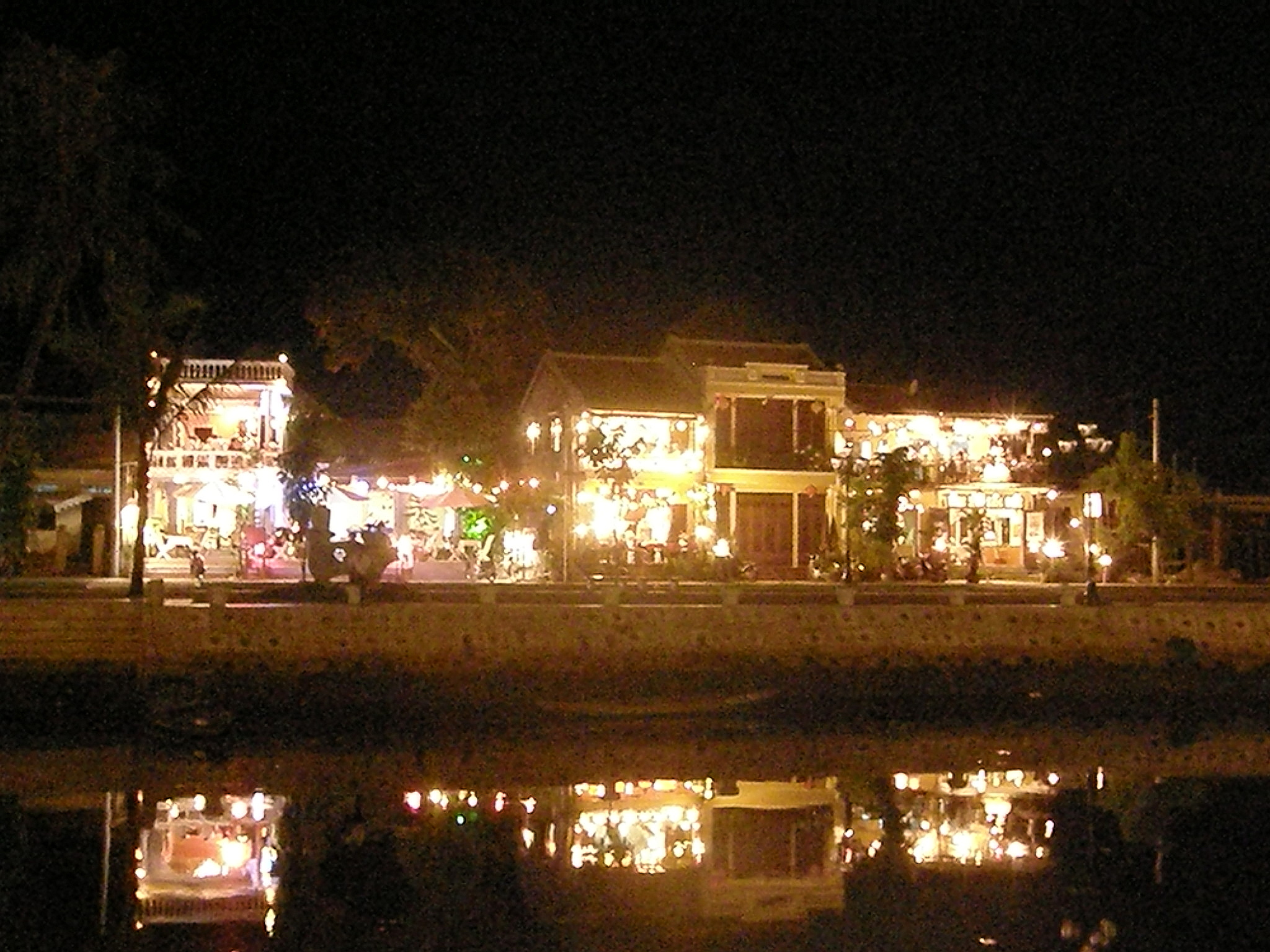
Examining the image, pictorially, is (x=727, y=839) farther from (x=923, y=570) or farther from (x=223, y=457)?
(x=223, y=457)

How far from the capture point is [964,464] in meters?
46.8

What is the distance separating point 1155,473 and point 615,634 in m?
23.6

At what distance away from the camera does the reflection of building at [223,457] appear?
42.5 m

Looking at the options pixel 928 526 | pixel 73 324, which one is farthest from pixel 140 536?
pixel 928 526

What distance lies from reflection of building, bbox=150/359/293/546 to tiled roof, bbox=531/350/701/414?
321 inches

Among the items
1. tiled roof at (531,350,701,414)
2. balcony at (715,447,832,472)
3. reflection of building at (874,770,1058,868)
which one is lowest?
reflection of building at (874,770,1058,868)

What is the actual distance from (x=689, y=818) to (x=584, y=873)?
321 cm

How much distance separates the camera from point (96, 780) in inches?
783

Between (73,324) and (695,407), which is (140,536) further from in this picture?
(695,407)

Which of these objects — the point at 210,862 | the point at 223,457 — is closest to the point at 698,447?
the point at 223,457

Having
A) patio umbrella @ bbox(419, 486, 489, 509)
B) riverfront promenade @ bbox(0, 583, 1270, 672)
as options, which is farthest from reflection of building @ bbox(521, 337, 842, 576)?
riverfront promenade @ bbox(0, 583, 1270, 672)

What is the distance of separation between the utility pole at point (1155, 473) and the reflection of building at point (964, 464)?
356 centimetres

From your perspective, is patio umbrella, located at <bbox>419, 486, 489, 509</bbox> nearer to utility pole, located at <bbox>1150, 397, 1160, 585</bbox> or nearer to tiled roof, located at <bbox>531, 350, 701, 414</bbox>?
tiled roof, located at <bbox>531, 350, 701, 414</bbox>

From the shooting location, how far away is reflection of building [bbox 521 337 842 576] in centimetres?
4184
